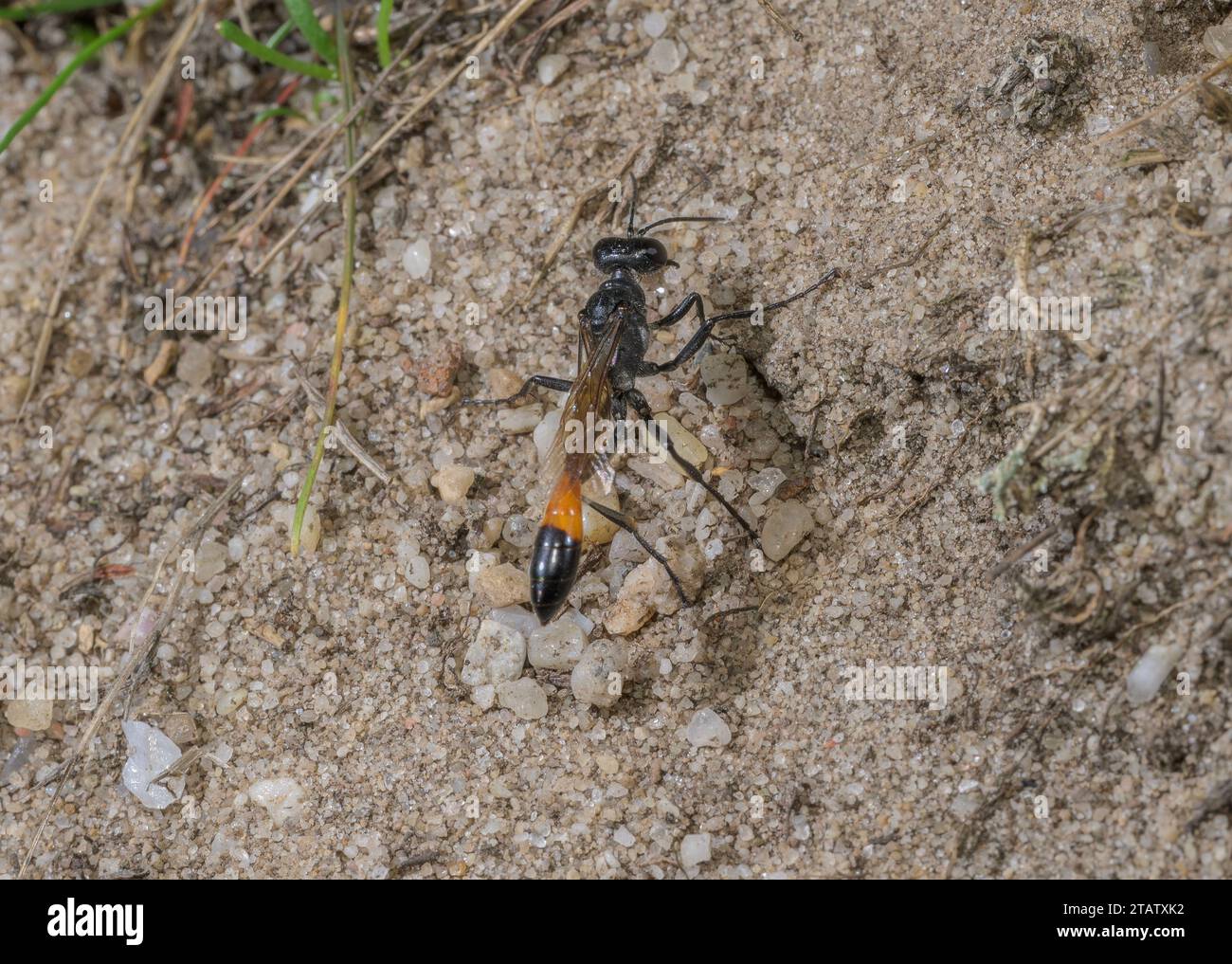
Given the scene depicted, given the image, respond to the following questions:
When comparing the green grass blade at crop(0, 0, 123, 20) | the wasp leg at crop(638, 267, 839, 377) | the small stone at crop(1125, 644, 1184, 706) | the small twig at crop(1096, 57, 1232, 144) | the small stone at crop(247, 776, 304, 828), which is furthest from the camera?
the green grass blade at crop(0, 0, 123, 20)

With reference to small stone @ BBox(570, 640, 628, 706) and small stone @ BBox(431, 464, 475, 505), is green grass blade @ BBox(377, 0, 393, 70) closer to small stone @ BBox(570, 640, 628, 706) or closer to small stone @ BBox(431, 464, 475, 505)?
small stone @ BBox(431, 464, 475, 505)

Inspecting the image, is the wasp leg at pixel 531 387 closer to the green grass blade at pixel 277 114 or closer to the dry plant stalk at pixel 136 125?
the green grass blade at pixel 277 114

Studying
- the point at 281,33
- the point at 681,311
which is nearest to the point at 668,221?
the point at 681,311

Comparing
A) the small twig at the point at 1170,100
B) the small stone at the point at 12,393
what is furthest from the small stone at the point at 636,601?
the small stone at the point at 12,393

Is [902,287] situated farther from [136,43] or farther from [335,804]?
[136,43]

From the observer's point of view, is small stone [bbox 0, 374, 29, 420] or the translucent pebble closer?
the translucent pebble

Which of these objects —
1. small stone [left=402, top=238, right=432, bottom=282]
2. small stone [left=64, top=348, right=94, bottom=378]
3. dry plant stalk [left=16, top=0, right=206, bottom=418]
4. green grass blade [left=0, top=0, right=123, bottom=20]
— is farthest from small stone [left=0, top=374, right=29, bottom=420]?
small stone [left=402, top=238, right=432, bottom=282]
